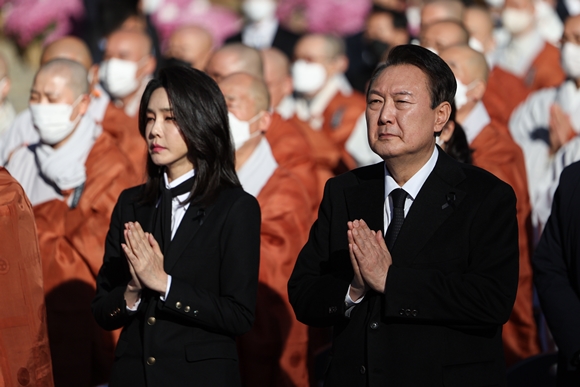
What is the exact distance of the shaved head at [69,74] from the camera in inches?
226

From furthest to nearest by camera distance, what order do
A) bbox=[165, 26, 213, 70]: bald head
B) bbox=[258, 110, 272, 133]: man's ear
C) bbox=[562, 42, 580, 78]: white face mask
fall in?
bbox=[165, 26, 213, 70]: bald head → bbox=[562, 42, 580, 78]: white face mask → bbox=[258, 110, 272, 133]: man's ear

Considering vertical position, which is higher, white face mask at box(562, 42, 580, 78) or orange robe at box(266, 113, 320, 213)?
white face mask at box(562, 42, 580, 78)

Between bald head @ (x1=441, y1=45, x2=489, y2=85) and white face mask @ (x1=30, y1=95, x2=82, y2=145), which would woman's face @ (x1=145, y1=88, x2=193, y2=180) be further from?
bald head @ (x1=441, y1=45, x2=489, y2=85)

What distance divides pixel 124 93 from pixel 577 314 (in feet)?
17.7

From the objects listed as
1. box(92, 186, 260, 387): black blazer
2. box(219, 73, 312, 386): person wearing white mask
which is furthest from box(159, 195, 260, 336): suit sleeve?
box(219, 73, 312, 386): person wearing white mask

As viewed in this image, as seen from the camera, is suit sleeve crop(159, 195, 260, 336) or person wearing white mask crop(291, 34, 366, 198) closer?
suit sleeve crop(159, 195, 260, 336)

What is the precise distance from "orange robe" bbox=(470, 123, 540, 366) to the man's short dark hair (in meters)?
2.60

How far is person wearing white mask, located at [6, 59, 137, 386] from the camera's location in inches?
204

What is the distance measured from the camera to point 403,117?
9.37 feet

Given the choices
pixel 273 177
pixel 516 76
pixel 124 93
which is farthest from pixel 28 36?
pixel 273 177


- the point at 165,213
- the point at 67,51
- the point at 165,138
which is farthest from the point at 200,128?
the point at 67,51

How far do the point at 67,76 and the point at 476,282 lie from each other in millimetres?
3671

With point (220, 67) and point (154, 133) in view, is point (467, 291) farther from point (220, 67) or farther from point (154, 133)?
point (220, 67)

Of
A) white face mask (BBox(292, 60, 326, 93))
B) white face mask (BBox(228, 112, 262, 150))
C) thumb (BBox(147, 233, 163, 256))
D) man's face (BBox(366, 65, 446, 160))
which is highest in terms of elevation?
white face mask (BBox(292, 60, 326, 93))
